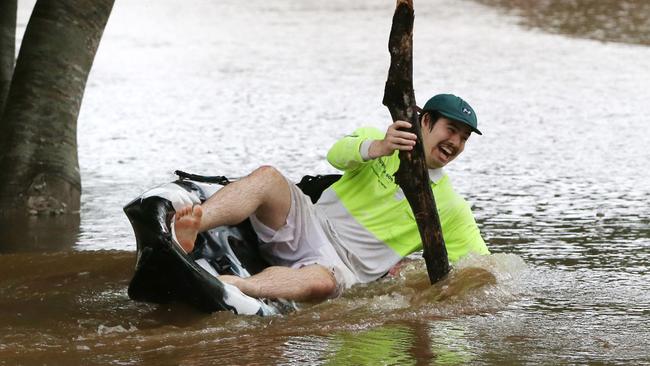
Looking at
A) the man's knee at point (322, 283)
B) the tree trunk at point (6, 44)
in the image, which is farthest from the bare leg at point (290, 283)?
the tree trunk at point (6, 44)

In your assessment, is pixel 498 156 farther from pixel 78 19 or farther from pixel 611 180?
pixel 78 19

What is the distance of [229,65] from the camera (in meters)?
19.5

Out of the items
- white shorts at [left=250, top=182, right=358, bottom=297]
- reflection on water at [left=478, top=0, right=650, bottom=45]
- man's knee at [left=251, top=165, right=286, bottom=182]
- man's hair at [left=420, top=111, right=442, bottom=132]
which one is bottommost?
white shorts at [left=250, top=182, right=358, bottom=297]

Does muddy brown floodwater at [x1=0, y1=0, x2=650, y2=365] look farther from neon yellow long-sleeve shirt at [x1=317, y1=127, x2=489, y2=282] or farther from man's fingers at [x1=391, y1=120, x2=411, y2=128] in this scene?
man's fingers at [x1=391, y1=120, x2=411, y2=128]

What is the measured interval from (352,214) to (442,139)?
67cm

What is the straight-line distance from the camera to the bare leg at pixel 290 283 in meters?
7.10

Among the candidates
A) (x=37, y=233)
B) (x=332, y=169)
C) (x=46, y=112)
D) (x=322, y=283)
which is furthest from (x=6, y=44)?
(x=322, y=283)

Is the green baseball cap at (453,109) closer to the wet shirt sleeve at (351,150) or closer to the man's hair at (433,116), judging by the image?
the man's hair at (433,116)

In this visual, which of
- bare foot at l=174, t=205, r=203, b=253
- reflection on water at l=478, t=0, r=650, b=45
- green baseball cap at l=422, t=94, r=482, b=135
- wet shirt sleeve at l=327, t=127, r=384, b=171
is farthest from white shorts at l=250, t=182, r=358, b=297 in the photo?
reflection on water at l=478, t=0, r=650, b=45

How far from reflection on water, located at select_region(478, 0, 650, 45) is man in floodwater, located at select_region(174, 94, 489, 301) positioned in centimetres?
1354

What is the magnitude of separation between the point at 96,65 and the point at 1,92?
871cm

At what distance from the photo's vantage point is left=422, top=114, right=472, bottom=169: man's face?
24.9ft

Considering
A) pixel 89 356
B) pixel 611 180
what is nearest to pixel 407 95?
pixel 89 356

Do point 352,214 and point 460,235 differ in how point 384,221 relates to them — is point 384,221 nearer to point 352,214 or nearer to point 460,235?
point 352,214
